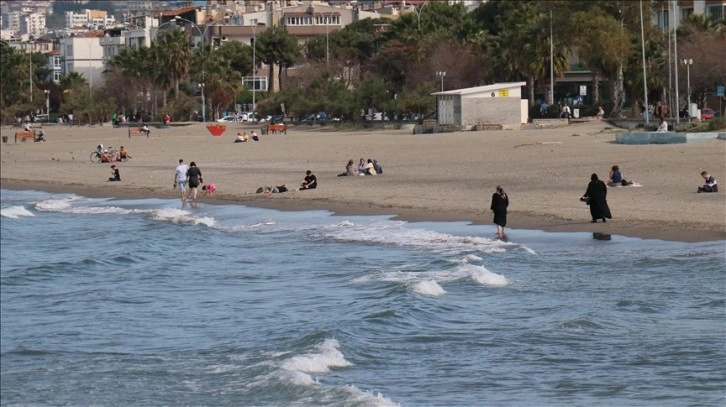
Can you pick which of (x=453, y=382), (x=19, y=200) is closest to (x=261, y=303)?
(x=453, y=382)

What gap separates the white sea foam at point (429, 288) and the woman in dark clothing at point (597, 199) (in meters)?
5.23

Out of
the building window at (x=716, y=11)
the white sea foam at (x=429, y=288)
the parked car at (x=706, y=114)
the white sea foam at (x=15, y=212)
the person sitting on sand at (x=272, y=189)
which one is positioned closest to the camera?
the white sea foam at (x=429, y=288)

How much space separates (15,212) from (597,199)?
54.6 feet

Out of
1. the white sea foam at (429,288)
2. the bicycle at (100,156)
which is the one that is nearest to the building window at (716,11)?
the bicycle at (100,156)

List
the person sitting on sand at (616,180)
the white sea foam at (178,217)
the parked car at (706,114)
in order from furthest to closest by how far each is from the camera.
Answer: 1. the parked car at (706,114)
2. the white sea foam at (178,217)
3. the person sitting on sand at (616,180)

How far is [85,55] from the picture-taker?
12912cm

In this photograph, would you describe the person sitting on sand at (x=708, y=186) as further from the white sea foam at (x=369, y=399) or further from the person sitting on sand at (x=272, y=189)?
the white sea foam at (x=369, y=399)

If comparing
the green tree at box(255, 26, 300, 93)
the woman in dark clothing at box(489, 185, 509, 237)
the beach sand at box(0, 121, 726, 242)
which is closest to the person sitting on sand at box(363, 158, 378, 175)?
the beach sand at box(0, 121, 726, 242)

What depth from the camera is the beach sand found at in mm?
24062

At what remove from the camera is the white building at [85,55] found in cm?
12812

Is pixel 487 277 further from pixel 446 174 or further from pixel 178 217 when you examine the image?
pixel 446 174

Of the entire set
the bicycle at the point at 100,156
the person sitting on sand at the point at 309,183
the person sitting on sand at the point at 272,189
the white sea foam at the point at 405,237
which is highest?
the bicycle at the point at 100,156

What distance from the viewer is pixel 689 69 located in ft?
169

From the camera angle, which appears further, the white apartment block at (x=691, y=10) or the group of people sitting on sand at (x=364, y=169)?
the white apartment block at (x=691, y=10)
